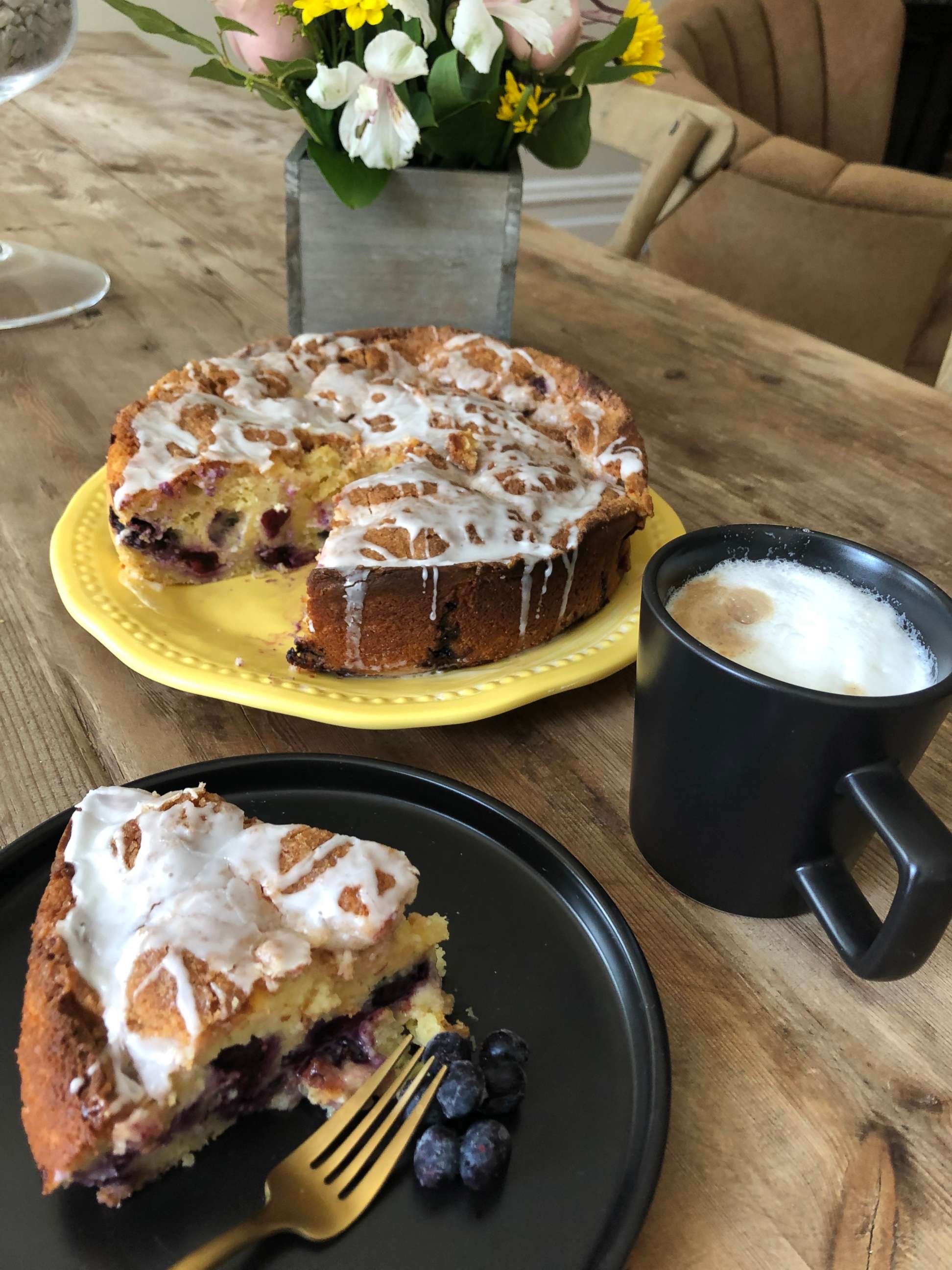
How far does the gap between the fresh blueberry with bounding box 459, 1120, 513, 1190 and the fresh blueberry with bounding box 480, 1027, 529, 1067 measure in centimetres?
4

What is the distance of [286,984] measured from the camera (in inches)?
24.3

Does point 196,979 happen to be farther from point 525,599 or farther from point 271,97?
point 271,97

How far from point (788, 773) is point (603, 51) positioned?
107cm

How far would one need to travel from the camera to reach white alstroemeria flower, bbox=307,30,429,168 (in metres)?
1.19

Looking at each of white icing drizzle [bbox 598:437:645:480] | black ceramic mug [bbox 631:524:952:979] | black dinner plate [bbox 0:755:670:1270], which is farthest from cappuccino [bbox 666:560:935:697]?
white icing drizzle [bbox 598:437:645:480]

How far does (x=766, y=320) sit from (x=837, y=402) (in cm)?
36

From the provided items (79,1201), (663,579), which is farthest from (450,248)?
(79,1201)

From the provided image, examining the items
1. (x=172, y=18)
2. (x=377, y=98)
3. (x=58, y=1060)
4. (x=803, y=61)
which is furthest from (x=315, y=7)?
(x=172, y=18)

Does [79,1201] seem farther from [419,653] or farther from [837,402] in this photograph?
[837,402]

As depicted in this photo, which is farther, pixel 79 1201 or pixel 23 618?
pixel 23 618

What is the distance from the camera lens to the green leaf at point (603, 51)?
4.24 ft

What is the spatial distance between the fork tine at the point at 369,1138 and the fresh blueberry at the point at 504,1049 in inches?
1.3

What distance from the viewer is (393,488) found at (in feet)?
3.62

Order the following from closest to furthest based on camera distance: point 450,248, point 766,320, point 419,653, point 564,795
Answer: point 564,795 → point 419,653 → point 450,248 → point 766,320
